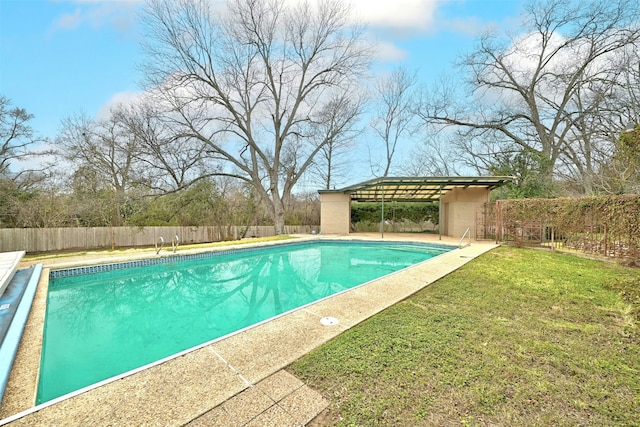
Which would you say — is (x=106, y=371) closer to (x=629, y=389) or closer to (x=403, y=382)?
(x=403, y=382)

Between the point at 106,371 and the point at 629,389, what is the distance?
5.24 metres

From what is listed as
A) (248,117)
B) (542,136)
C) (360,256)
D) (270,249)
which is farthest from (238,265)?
(542,136)

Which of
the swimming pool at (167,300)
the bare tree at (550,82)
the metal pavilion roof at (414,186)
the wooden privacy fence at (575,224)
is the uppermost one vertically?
the bare tree at (550,82)

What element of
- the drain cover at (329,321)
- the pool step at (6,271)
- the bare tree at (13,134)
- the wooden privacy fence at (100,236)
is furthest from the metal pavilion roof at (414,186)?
the bare tree at (13,134)

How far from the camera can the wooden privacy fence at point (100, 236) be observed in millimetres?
11109

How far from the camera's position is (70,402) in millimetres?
2078

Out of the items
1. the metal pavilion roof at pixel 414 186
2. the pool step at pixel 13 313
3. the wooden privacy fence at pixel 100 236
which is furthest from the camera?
the metal pavilion roof at pixel 414 186

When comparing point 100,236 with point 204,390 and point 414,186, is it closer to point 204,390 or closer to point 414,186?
point 204,390

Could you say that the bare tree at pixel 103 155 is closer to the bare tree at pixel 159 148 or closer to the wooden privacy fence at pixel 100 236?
the bare tree at pixel 159 148

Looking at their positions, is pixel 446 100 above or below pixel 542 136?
above

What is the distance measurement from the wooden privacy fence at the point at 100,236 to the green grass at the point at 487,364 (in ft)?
45.7

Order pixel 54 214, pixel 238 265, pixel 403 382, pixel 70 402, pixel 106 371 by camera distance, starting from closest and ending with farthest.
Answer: pixel 70 402 < pixel 403 382 < pixel 106 371 < pixel 238 265 < pixel 54 214

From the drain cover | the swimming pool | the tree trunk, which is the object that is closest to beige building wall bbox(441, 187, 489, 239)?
the swimming pool

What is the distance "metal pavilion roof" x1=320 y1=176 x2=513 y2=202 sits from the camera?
1252 centimetres
